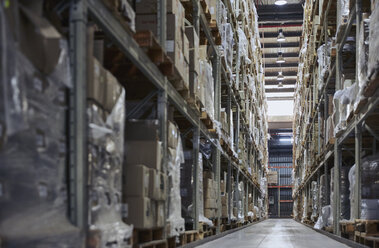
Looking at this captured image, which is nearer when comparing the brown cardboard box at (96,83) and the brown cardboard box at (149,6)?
the brown cardboard box at (96,83)

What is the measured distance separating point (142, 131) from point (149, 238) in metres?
0.89

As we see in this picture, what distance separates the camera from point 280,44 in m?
25.6

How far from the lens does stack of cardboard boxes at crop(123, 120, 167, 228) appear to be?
12.1ft

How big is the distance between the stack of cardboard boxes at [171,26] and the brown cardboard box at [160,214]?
1.35m

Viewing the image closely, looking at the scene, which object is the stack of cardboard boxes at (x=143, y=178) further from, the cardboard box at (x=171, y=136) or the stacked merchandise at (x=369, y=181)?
the stacked merchandise at (x=369, y=181)

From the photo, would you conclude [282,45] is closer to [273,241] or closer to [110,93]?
[273,241]

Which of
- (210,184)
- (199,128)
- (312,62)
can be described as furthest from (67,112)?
(312,62)

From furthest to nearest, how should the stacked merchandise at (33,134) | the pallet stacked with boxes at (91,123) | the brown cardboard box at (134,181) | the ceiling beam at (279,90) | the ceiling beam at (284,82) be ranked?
the ceiling beam at (279,90) → the ceiling beam at (284,82) → the brown cardboard box at (134,181) → the pallet stacked with boxes at (91,123) → the stacked merchandise at (33,134)

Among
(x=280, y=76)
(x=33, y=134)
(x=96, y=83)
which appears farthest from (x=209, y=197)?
(x=280, y=76)

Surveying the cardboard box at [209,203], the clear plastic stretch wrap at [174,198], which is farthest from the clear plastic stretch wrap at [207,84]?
the clear plastic stretch wrap at [174,198]

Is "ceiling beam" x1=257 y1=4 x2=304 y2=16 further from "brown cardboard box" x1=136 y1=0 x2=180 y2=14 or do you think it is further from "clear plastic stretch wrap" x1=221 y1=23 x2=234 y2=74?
"brown cardboard box" x1=136 y1=0 x2=180 y2=14

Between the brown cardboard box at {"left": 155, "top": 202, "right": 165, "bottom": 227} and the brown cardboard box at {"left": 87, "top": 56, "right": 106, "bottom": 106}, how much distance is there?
4.69 ft

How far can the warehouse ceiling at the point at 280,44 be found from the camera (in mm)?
22031

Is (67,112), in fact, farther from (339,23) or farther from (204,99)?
(339,23)
